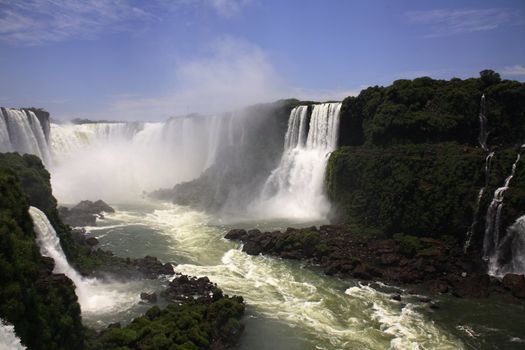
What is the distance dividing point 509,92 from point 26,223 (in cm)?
3795

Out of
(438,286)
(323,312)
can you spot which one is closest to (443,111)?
(438,286)

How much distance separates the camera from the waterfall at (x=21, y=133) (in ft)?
164

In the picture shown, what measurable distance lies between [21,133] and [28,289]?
1743 inches

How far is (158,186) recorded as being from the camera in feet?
215

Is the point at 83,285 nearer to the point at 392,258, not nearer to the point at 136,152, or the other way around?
the point at 392,258

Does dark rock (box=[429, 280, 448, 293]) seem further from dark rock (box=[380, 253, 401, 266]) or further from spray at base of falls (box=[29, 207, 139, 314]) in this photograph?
spray at base of falls (box=[29, 207, 139, 314])

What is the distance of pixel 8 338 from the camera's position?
12.7 metres

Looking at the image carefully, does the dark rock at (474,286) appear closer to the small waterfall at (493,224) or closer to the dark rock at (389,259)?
the small waterfall at (493,224)

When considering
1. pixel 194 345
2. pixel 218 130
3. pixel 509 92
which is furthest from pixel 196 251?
pixel 218 130

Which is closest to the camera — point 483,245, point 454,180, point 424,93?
point 483,245

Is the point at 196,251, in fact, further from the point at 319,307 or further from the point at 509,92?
the point at 509,92

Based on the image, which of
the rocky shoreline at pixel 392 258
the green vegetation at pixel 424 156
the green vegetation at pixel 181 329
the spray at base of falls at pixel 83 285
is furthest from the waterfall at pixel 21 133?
the green vegetation at pixel 181 329

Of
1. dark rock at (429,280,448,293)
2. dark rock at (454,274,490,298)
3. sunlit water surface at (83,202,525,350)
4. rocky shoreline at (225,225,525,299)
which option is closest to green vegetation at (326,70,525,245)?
rocky shoreline at (225,225,525,299)

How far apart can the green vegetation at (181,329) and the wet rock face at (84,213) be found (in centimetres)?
2293
